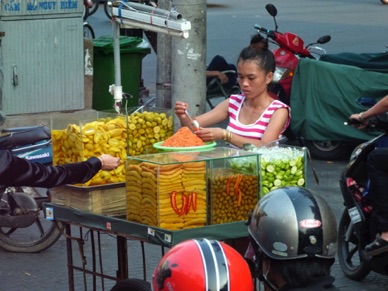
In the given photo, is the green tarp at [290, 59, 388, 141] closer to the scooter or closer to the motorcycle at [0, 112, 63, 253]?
the scooter

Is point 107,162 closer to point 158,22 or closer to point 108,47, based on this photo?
point 158,22

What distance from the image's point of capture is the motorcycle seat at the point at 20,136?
737 centimetres

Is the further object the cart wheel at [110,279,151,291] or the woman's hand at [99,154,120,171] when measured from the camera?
the woman's hand at [99,154,120,171]

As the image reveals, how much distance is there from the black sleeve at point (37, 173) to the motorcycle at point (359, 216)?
94.3 inches

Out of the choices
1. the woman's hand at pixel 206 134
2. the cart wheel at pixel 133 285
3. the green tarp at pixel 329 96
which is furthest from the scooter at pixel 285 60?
the cart wheel at pixel 133 285

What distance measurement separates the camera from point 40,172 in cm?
461

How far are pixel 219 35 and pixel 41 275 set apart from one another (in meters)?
15.3

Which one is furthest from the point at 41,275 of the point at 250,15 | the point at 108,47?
the point at 250,15

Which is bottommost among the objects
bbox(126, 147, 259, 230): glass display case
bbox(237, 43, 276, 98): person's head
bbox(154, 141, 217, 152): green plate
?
bbox(126, 147, 259, 230): glass display case

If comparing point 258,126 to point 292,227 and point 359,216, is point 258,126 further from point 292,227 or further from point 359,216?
point 292,227

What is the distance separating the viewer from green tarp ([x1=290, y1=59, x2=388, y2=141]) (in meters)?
10.3

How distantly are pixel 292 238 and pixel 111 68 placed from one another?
9.05 metres

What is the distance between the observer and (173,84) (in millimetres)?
8766

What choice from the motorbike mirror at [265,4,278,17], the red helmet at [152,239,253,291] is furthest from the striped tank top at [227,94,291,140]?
the motorbike mirror at [265,4,278,17]
